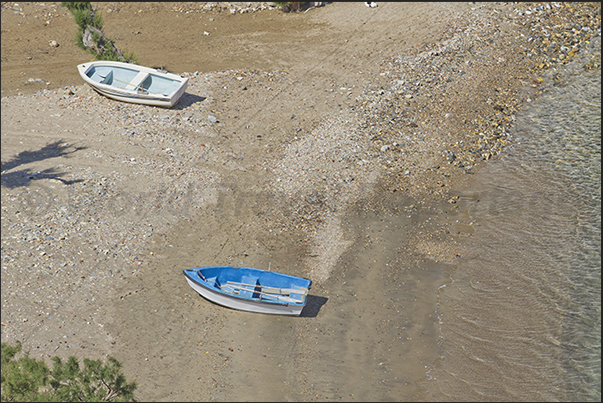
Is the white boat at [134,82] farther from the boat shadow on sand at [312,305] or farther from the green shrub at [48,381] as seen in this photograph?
the green shrub at [48,381]

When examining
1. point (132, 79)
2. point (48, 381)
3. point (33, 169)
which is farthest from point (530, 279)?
point (132, 79)

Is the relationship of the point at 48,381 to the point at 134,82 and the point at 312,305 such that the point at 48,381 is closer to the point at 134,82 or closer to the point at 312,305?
the point at 312,305

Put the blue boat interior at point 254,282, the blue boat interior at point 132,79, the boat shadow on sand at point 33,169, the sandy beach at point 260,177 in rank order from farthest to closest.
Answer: the blue boat interior at point 132,79, the boat shadow on sand at point 33,169, the blue boat interior at point 254,282, the sandy beach at point 260,177

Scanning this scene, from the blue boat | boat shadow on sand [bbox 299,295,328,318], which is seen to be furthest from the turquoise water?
the blue boat

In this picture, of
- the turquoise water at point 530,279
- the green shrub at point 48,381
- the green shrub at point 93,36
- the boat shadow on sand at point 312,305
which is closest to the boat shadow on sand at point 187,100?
the green shrub at point 93,36

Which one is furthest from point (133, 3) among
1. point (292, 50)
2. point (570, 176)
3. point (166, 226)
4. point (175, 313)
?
point (570, 176)

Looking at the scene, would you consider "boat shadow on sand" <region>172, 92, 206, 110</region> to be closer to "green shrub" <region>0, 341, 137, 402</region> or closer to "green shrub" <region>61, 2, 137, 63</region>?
"green shrub" <region>61, 2, 137, 63</region>
